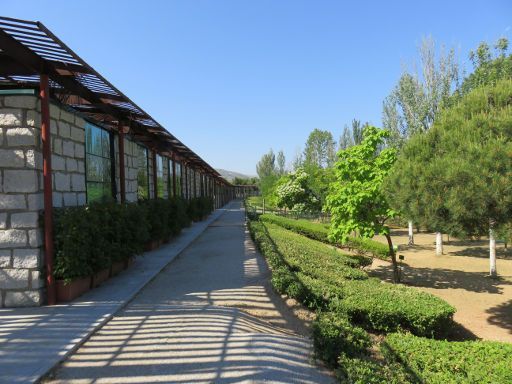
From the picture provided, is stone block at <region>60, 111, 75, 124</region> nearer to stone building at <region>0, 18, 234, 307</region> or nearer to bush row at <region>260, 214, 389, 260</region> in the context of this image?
stone building at <region>0, 18, 234, 307</region>

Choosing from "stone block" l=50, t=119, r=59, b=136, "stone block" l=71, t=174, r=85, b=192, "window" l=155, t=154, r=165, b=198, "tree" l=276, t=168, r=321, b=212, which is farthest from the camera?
"tree" l=276, t=168, r=321, b=212

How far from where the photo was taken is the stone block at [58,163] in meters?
5.95

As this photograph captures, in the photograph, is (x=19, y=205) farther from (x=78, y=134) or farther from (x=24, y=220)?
(x=78, y=134)

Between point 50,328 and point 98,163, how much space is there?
439cm

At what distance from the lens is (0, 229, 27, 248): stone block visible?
521cm

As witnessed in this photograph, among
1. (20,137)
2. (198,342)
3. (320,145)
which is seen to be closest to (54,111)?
(20,137)

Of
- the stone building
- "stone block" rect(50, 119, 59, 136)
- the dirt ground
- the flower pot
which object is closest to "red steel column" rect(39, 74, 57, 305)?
the stone building

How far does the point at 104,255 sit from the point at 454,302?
8.36 m

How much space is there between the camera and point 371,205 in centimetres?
1115

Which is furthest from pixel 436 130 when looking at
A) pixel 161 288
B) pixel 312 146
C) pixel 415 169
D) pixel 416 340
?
pixel 312 146

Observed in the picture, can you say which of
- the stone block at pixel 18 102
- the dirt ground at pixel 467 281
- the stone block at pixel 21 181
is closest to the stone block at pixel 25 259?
the stone block at pixel 21 181

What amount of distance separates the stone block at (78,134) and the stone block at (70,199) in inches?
39.2

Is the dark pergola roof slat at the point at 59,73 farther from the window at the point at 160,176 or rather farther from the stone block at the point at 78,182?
the window at the point at 160,176

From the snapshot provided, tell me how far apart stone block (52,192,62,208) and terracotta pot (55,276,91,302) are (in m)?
1.24
